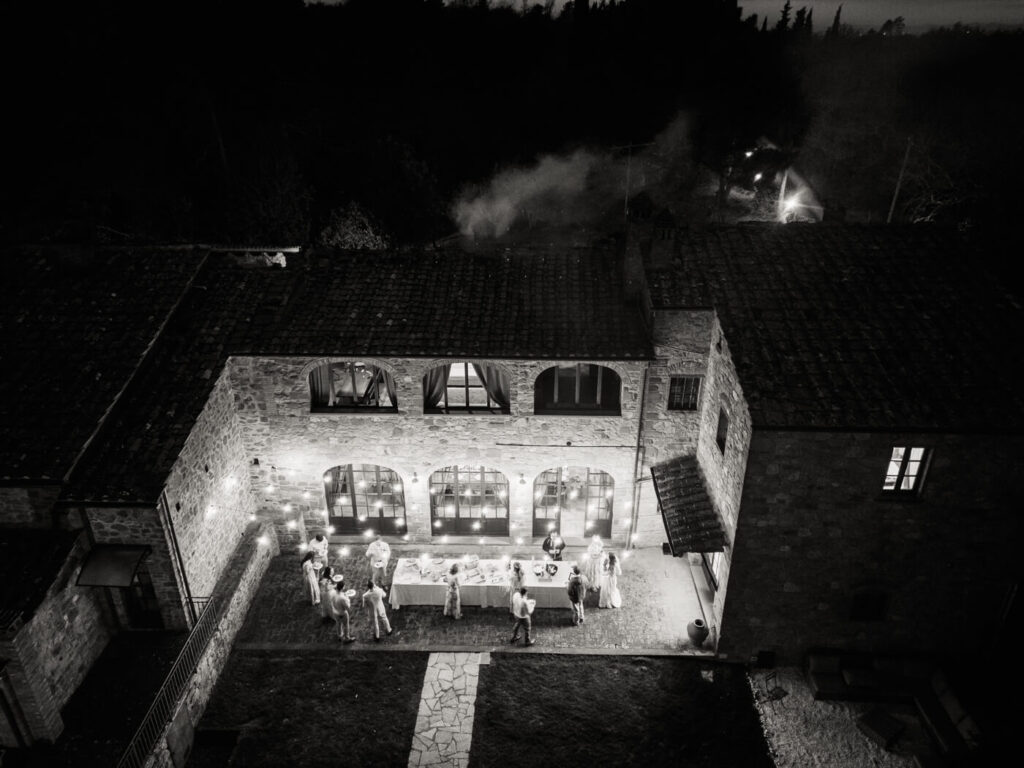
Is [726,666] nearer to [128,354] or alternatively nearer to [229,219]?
[128,354]

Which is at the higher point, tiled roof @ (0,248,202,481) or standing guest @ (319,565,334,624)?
tiled roof @ (0,248,202,481)

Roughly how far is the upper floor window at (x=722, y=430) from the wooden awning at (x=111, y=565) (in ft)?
42.5

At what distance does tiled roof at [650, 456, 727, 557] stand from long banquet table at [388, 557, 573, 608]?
329cm

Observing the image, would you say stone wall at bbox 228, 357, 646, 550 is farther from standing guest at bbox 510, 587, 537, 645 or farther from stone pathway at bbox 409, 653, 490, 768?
stone pathway at bbox 409, 653, 490, 768

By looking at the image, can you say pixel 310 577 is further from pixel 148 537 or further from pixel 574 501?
pixel 574 501

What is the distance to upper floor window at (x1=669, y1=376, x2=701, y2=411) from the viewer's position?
16.8m

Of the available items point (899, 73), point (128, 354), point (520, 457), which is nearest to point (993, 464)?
point (520, 457)

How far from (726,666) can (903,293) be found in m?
9.73

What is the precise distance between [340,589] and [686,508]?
8.64 meters

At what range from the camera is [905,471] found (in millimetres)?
13273

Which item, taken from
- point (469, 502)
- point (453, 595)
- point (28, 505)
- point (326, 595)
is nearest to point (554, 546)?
point (469, 502)

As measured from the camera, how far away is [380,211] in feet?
120

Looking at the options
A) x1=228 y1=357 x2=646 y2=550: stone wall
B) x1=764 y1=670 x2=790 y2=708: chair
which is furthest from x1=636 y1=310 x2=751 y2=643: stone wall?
x1=764 y1=670 x2=790 y2=708: chair

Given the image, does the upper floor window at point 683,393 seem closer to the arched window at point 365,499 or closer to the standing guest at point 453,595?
the standing guest at point 453,595
